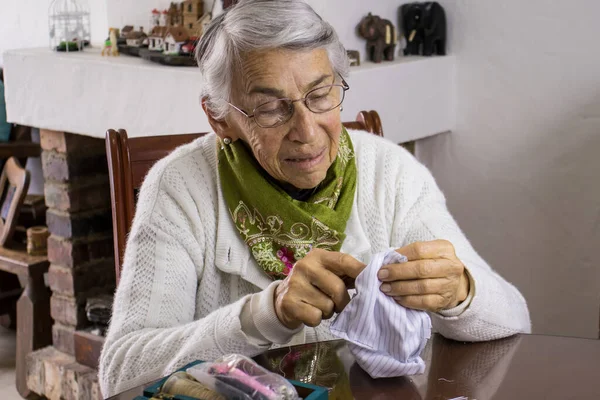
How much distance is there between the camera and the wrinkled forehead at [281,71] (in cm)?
142

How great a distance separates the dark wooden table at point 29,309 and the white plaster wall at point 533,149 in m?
1.55

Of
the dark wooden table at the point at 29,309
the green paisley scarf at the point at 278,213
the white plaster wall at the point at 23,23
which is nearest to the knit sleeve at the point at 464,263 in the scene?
the green paisley scarf at the point at 278,213

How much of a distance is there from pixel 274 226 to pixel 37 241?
6.30 ft

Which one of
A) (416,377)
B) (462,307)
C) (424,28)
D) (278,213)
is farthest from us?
(424,28)

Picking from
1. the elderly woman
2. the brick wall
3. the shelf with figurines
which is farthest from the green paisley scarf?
the brick wall

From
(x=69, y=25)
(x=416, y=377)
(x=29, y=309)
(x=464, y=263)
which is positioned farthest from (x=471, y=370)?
(x=29, y=309)

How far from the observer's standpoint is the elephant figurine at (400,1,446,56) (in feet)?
8.65

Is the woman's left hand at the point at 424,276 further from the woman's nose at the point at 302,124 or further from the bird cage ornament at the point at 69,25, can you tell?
the bird cage ornament at the point at 69,25

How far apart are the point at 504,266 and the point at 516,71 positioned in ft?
2.01

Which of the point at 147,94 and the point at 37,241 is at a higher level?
the point at 147,94

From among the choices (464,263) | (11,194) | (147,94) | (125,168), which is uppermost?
(147,94)

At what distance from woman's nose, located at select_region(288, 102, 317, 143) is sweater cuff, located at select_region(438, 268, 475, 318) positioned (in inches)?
13.8

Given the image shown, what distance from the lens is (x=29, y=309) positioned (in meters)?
3.20

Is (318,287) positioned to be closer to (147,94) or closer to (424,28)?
(147,94)
